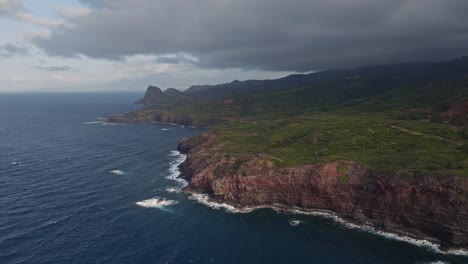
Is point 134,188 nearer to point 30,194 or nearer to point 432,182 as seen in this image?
point 30,194

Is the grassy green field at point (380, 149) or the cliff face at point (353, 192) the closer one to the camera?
the cliff face at point (353, 192)

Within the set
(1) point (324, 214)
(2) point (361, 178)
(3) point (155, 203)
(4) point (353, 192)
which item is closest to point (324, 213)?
(1) point (324, 214)

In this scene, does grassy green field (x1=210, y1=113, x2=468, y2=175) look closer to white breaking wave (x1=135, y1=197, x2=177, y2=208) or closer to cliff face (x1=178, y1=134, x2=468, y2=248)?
cliff face (x1=178, y1=134, x2=468, y2=248)

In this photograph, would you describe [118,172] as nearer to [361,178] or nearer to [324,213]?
[324,213]

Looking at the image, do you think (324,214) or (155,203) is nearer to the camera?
(324,214)

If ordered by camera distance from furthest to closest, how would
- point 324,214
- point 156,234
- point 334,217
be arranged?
point 324,214
point 334,217
point 156,234

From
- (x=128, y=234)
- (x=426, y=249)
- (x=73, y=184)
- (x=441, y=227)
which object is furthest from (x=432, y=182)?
(x=73, y=184)

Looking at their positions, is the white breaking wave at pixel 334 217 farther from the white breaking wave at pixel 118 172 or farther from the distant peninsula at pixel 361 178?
the white breaking wave at pixel 118 172

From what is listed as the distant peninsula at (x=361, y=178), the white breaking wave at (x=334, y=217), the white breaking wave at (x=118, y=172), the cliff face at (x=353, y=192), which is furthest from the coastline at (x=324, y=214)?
the white breaking wave at (x=118, y=172)
